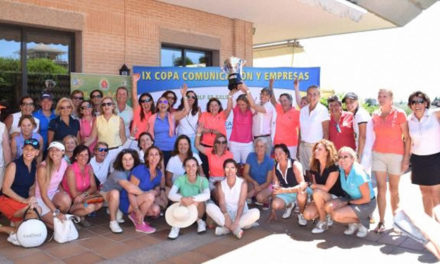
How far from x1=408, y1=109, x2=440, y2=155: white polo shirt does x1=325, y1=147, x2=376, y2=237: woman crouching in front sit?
2.39 feet

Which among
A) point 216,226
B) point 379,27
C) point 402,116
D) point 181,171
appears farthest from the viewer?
point 379,27

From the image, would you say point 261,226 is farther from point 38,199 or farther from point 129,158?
point 38,199

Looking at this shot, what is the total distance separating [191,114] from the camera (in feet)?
21.3

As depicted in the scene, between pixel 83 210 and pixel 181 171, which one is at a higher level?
pixel 181 171

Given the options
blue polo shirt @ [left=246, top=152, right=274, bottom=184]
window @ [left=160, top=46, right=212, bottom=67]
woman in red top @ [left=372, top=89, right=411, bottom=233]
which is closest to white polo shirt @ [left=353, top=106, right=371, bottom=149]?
woman in red top @ [left=372, top=89, right=411, bottom=233]

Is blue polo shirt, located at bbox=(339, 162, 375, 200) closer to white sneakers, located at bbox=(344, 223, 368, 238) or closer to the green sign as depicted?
white sneakers, located at bbox=(344, 223, 368, 238)

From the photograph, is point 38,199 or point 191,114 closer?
point 38,199

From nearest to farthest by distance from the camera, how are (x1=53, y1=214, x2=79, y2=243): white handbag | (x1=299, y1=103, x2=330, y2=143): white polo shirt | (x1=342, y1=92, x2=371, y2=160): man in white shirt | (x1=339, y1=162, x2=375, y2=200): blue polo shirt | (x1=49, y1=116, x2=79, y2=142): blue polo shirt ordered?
(x1=53, y1=214, x2=79, y2=243): white handbag < (x1=339, y1=162, x2=375, y2=200): blue polo shirt < (x1=342, y1=92, x2=371, y2=160): man in white shirt < (x1=49, y1=116, x2=79, y2=142): blue polo shirt < (x1=299, y1=103, x2=330, y2=143): white polo shirt

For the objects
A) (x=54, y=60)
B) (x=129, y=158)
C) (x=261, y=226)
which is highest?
(x=54, y=60)

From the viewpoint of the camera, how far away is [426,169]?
4672 mm

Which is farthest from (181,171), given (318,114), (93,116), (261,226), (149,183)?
(318,114)

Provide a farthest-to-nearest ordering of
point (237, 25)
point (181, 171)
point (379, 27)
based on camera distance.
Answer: point (379, 27), point (237, 25), point (181, 171)

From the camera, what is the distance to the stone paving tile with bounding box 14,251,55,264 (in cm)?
395

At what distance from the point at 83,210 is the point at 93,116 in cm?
173
